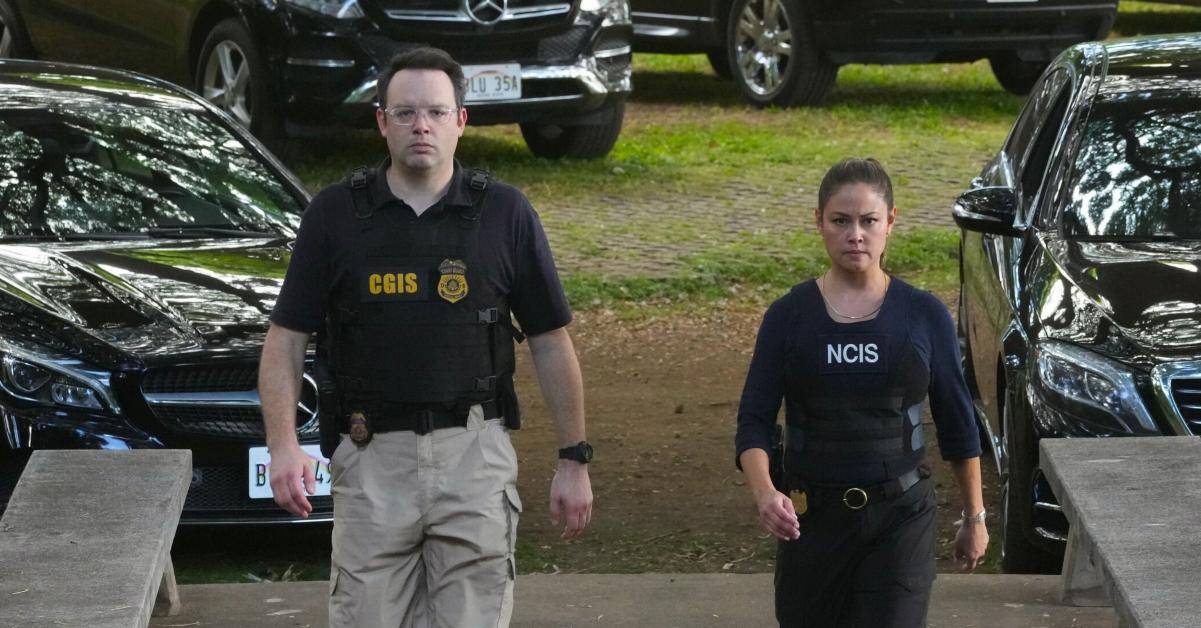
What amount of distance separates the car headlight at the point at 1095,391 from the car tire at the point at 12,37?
1012cm

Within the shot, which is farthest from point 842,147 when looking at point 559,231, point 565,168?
point 559,231

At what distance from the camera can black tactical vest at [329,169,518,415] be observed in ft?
13.1

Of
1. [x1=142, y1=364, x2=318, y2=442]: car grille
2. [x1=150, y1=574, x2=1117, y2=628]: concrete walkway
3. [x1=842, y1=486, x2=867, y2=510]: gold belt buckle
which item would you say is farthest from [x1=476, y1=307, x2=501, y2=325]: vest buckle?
[x1=142, y1=364, x2=318, y2=442]: car grille

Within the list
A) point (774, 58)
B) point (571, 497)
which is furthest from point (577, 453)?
point (774, 58)

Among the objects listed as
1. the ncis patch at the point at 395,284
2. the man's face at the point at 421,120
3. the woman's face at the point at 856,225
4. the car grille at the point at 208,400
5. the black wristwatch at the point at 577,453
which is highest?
the man's face at the point at 421,120

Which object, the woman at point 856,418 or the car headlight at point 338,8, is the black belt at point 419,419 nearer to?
the woman at point 856,418

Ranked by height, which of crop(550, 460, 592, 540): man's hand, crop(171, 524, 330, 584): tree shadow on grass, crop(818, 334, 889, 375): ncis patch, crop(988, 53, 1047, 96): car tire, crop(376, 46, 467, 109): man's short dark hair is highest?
crop(376, 46, 467, 109): man's short dark hair

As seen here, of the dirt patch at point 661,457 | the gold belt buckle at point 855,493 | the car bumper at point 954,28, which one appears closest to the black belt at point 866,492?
the gold belt buckle at point 855,493

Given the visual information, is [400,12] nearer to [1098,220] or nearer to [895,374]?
[1098,220]

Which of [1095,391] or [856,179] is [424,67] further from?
[1095,391]

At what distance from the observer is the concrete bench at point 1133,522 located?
3.96m

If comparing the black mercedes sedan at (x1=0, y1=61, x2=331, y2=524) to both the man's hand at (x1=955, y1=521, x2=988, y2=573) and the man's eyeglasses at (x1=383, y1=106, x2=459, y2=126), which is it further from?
the man's hand at (x1=955, y1=521, x2=988, y2=573)

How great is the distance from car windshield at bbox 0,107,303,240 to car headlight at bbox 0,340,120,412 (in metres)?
1.01

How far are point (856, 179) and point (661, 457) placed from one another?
343cm
